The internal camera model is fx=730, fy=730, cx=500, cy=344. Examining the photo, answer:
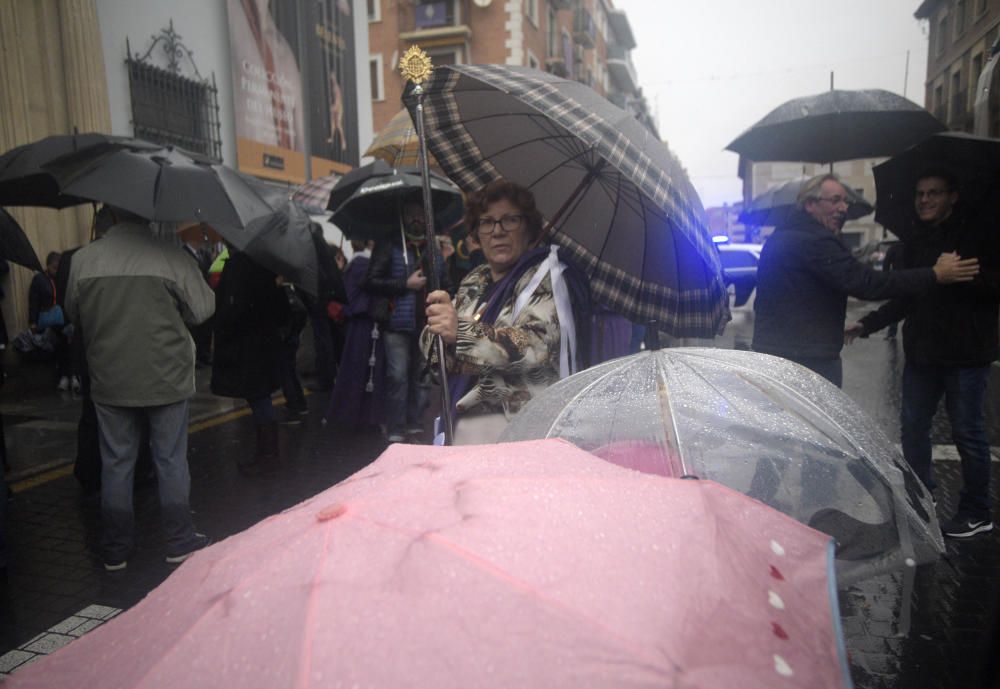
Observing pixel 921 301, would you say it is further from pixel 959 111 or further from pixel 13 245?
pixel 13 245

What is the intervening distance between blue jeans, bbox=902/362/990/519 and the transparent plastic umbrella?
2577 mm

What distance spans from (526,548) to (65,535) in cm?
442

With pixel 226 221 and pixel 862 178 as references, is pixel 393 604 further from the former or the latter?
pixel 862 178

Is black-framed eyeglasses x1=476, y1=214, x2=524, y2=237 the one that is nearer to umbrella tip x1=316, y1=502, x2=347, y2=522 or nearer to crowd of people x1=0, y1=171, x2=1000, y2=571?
crowd of people x1=0, y1=171, x2=1000, y2=571

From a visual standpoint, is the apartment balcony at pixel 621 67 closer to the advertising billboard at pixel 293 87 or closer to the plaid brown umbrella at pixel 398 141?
the advertising billboard at pixel 293 87

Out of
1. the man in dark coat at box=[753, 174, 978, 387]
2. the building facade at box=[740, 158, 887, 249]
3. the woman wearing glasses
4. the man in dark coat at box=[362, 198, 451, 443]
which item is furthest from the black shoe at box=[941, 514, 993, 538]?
the building facade at box=[740, 158, 887, 249]

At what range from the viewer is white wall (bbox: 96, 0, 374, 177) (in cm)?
1086

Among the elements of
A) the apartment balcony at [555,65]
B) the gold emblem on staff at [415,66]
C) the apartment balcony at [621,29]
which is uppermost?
the apartment balcony at [621,29]

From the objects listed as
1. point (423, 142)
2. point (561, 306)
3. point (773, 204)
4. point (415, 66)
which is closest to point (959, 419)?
point (561, 306)

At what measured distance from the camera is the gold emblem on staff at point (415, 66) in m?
2.76

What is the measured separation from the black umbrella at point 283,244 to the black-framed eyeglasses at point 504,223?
5.77 ft

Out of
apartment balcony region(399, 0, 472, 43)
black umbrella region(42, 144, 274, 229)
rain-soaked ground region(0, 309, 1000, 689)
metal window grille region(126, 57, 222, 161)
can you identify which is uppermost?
apartment balcony region(399, 0, 472, 43)

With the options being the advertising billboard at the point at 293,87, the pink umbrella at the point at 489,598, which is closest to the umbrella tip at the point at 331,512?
the pink umbrella at the point at 489,598

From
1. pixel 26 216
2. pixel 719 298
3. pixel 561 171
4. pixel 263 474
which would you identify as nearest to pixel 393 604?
pixel 719 298
